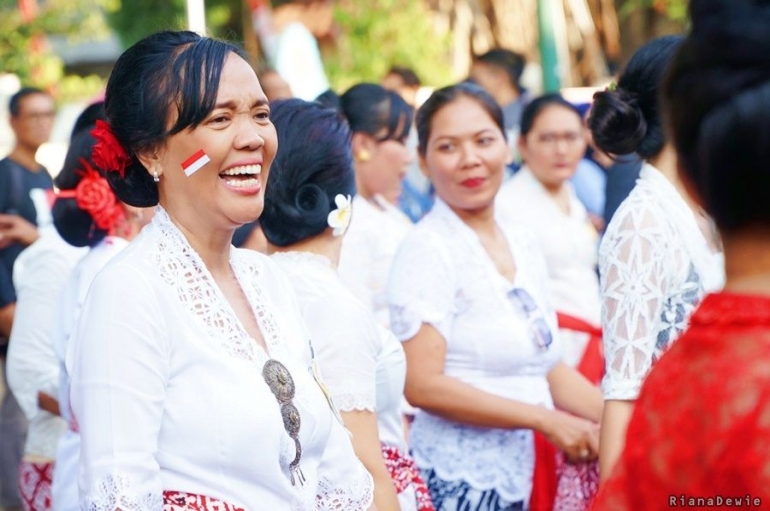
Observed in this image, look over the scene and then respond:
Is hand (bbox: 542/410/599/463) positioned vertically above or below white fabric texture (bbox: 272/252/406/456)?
below

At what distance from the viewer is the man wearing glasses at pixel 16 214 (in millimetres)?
7335

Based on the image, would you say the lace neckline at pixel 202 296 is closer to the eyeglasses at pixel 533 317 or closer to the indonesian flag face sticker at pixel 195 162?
the indonesian flag face sticker at pixel 195 162

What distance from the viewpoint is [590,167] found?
934 centimetres

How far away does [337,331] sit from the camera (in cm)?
357

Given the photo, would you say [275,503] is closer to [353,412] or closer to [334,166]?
[353,412]

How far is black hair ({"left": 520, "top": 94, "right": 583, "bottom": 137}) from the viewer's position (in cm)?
789

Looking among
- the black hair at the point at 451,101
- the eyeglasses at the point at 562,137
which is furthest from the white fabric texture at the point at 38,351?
the eyeglasses at the point at 562,137

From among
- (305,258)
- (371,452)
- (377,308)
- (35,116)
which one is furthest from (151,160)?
(35,116)

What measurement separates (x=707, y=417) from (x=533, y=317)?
269cm

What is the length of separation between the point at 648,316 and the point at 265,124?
1077 millimetres

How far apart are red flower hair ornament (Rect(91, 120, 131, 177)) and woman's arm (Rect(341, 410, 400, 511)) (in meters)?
0.91

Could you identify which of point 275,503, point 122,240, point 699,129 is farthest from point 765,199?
point 122,240

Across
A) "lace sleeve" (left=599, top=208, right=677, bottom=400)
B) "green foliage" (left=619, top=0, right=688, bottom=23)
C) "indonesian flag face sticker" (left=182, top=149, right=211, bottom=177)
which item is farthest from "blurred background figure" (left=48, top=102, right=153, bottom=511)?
"green foliage" (left=619, top=0, right=688, bottom=23)

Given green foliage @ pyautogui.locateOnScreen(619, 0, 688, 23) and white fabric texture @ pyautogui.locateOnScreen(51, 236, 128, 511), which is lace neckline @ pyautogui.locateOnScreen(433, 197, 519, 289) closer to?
white fabric texture @ pyautogui.locateOnScreen(51, 236, 128, 511)
